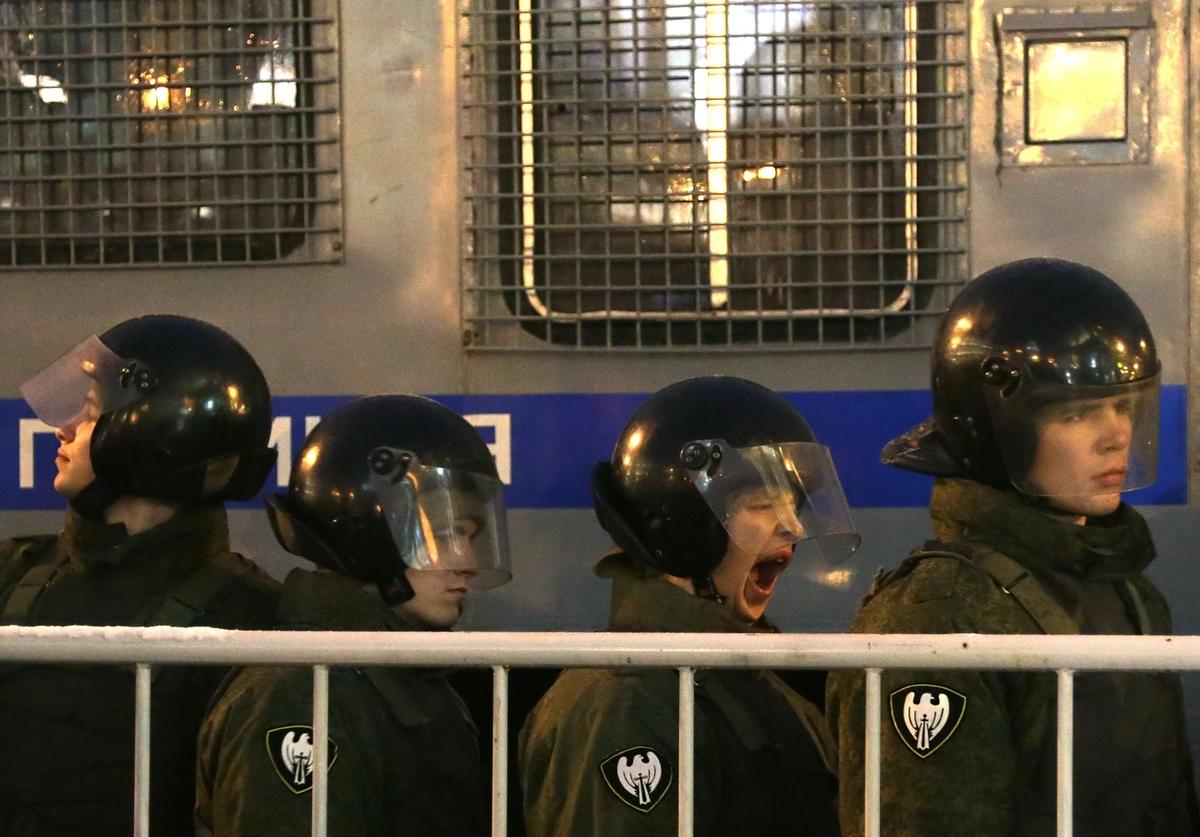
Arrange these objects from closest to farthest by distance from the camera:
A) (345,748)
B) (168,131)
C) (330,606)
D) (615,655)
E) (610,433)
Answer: (615,655) → (345,748) → (330,606) → (610,433) → (168,131)

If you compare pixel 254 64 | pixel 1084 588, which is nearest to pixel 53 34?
pixel 254 64

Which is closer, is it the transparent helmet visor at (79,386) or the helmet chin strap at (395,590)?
the helmet chin strap at (395,590)

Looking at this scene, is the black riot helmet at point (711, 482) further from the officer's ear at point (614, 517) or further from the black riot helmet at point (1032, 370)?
the black riot helmet at point (1032, 370)

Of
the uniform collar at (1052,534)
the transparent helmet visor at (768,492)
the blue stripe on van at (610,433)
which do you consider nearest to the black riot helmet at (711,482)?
the transparent helmet visor at (768,492)

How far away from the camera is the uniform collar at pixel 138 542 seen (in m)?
2.81

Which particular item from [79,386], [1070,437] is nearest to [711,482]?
[1070,437]

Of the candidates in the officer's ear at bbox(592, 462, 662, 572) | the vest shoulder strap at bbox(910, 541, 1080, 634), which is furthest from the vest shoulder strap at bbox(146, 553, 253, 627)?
the vest shoulder strap at bbox(910, 541, 1080, 634)

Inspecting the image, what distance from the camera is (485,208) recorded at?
334 centimetres

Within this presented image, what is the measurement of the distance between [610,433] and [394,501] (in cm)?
78

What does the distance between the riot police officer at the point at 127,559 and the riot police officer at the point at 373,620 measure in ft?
0.88

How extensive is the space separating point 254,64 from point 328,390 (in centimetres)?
71

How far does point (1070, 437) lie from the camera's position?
2.36 m

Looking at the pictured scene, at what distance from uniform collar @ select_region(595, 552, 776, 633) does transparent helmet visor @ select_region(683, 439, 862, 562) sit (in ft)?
0.40

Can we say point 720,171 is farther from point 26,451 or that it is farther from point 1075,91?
point 26,451
